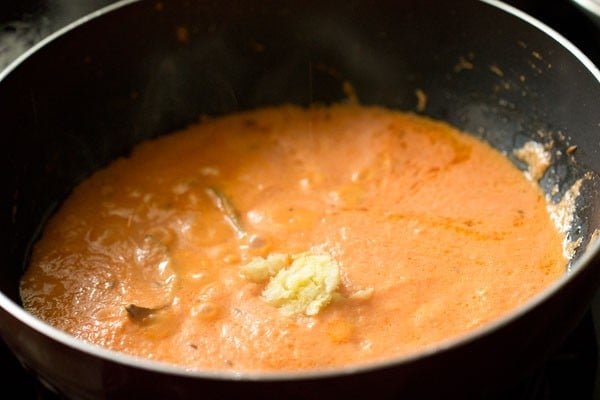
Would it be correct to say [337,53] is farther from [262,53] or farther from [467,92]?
[467,92]

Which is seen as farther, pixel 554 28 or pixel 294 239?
pixel 554 28

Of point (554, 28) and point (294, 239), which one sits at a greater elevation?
point (554, 28)

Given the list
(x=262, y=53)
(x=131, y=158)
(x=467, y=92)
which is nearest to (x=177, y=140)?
(x=131, y=158)
